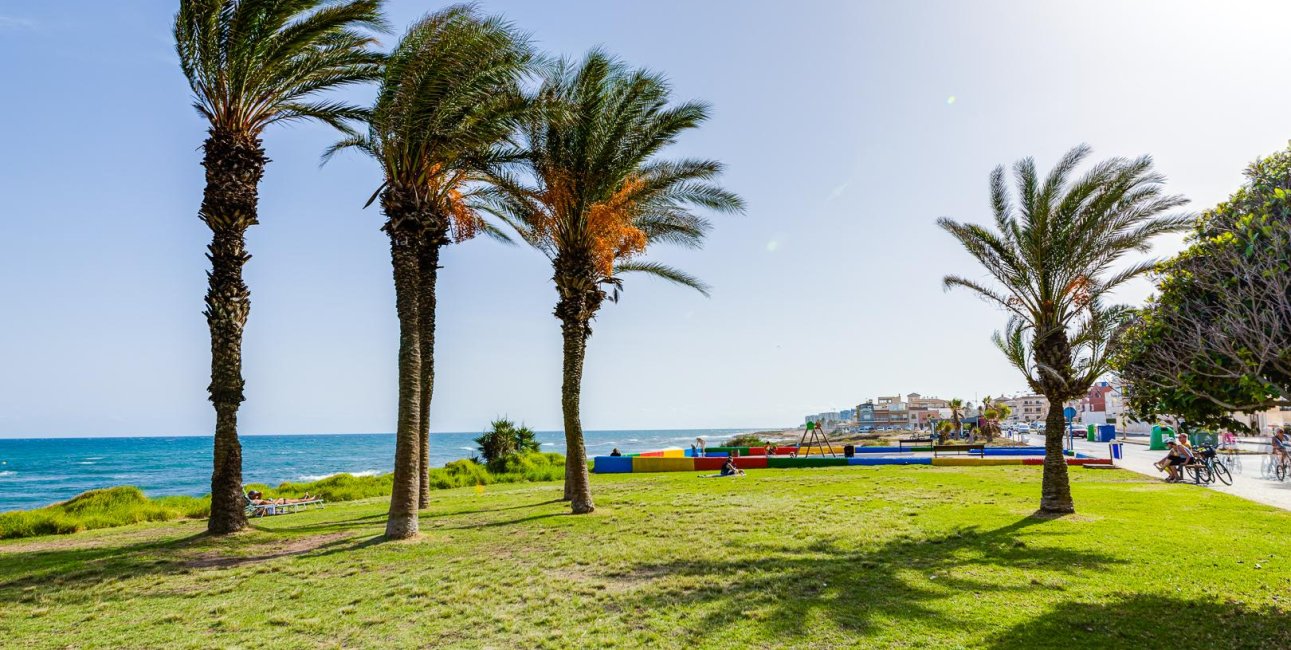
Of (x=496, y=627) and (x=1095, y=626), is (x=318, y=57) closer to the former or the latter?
(x=496, y=627)

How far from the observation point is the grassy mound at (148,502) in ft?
44.0

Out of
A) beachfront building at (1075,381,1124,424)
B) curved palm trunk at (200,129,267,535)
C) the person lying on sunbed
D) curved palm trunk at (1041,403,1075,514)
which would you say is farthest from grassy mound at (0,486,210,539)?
beachfront building at (1075,381,1124,424)

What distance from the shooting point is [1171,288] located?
22.1 ft

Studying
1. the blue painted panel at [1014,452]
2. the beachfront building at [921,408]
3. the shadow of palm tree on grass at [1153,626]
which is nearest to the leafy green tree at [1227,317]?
the shadow of palm tree on grass at [1153,626]

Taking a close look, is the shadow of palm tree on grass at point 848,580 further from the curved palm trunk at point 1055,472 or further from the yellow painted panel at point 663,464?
the yellow painted panel at point 663,464

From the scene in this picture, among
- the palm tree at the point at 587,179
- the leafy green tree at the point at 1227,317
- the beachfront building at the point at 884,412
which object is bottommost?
the beachfront building at the point at 884,412

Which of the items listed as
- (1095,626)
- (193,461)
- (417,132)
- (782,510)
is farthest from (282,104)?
(193,461)

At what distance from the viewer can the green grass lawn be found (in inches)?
231

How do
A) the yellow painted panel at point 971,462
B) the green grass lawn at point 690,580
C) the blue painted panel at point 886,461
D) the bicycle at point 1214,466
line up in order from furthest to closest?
the blue painted panel at point 886,461 → the yellow painted panel at point 971,462 → the bicycle at point 1214,466 → the green grass lawn at point 690,580

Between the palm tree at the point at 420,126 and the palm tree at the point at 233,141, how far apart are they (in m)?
1.80

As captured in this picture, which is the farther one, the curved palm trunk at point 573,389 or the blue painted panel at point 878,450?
the blue painted panel at point 878,450

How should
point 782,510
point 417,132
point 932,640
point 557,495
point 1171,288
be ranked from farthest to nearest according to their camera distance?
point 557,495 < point 782,510 < point 417,132 < point 1171,288 < point 932,640

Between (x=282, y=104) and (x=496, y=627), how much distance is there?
11091mm

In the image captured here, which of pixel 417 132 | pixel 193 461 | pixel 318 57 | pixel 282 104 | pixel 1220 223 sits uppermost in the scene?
pixel 318 57
